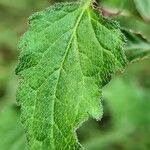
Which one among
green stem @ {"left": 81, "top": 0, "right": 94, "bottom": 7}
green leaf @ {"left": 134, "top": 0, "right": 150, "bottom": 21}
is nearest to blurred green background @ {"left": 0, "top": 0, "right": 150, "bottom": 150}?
green leaf @ {"left": 134, "top": 0, "right": 150, "bottom": 21}

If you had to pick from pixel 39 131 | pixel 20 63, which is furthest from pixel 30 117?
pixel 20 63

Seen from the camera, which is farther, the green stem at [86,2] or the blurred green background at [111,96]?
the blurred green background at [111,96]

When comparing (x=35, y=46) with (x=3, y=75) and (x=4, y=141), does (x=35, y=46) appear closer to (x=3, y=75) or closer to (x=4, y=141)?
(x=4, y=141)

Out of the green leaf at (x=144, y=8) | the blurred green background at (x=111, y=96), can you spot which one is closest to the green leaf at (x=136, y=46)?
the blurred green background at (x=111, y=96)

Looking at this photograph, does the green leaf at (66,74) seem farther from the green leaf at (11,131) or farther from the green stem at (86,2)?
the green leaf at (11,131)

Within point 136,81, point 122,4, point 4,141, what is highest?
point 122,4

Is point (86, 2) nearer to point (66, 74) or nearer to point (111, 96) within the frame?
point (66, 74)

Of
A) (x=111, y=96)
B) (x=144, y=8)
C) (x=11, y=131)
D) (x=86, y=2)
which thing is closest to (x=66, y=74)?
(x=86, y=2)
